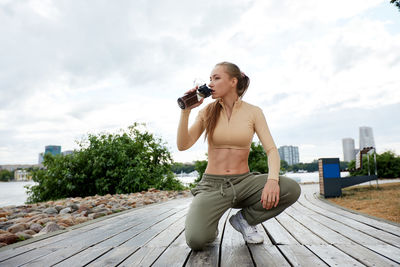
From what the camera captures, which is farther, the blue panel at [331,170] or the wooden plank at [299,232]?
the blue panel at [331,170]

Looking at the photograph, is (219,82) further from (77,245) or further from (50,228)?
(50,228)

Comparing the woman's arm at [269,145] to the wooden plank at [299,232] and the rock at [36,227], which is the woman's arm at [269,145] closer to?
the wooden plank at [299,232]

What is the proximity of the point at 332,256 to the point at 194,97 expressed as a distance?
125cm

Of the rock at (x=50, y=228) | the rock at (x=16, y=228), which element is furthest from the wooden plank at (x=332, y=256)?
the rock at (x=16, y=228)

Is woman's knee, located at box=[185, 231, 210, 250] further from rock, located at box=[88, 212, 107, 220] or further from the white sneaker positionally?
rock, located at box=[88, 212, 107, 220]

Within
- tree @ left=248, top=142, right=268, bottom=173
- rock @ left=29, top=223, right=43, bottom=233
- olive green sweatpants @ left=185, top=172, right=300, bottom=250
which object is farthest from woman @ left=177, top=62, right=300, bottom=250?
tree @ left=248, top=142, right=268, bottom=173

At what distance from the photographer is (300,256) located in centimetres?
159

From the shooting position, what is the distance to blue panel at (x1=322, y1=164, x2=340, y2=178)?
5.29 metres

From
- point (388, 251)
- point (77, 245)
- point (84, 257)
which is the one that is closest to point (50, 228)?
point (77, 245)

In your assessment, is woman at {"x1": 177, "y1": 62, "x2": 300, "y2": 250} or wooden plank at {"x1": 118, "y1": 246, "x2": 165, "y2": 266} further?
woman at {"x1": 177, "y1": 62, "x2": 300, "y2": 250}

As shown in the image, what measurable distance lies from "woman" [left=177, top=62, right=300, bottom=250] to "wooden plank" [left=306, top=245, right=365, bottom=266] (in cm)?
33

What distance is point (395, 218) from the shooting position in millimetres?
3109

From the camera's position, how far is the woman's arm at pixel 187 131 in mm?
1869

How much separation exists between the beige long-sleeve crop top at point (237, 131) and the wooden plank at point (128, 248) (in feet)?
2.52
